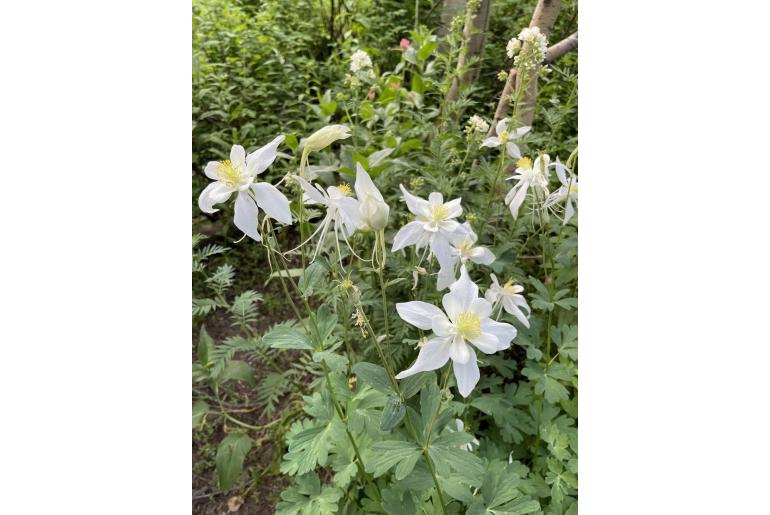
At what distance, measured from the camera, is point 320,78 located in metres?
1.98

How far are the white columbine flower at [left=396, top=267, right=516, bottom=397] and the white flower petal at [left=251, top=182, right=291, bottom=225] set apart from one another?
0.17 metres

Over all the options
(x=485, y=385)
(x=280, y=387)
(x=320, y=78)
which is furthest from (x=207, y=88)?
(x=485, y=385)

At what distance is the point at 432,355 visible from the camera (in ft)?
1.71

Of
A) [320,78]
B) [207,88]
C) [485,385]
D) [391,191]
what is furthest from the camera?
[320,78]

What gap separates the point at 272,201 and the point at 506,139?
0.55 m

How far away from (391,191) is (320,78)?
859 mm

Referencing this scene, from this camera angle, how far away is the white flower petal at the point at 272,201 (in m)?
0.59

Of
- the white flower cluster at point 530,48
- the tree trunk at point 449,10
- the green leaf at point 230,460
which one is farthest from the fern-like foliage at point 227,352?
the tree trunk at point 449,10

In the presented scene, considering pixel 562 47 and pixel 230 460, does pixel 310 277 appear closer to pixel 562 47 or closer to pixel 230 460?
pixel 230 460

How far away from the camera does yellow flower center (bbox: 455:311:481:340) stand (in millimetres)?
520

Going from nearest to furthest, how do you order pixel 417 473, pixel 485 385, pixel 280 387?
1. pixel 417 473
2. pixel 485 385
3. pixel 280 387

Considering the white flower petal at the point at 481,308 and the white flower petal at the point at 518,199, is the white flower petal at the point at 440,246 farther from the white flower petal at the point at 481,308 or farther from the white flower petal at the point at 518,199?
the white flower petal at the point at 518,199

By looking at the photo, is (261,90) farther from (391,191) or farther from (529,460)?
(529,460)

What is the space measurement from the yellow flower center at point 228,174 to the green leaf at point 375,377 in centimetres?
25
